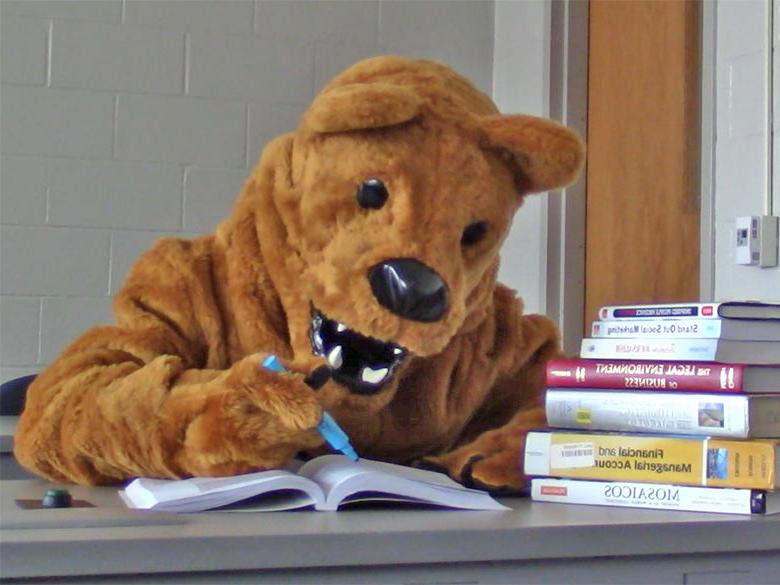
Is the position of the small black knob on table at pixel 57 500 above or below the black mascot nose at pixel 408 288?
below

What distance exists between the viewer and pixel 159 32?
250 cm

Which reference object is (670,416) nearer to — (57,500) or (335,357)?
(335,357)

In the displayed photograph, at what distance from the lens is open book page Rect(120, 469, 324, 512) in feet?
3.11

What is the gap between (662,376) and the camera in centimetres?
108

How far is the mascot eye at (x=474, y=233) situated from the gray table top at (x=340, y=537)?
31 centimetres

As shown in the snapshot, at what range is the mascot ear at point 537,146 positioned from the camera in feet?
3.89

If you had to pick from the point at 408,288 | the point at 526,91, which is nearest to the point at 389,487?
the point at 408,288

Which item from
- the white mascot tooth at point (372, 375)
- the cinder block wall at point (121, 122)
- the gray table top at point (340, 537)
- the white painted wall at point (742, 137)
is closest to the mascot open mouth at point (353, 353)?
the white mascot tooth at point (372, 375)

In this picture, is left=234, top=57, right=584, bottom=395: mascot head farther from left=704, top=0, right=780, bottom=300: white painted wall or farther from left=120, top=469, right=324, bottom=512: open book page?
left=704, top=0, right=780, bottom=300: white painted wall

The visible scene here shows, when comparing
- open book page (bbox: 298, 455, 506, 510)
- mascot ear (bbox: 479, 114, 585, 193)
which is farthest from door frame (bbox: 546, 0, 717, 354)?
open book page (bbox: 298, 455, 506, 510)

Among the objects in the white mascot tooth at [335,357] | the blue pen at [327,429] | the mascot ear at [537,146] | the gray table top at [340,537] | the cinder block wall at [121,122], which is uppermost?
the cinder block wall at [121,122]

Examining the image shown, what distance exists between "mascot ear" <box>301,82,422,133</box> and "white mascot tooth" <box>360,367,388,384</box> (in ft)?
0.86

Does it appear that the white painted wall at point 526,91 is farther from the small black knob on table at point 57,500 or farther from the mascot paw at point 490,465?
the small black knob on table at point 57,500

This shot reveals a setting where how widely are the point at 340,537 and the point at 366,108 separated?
480 mm
